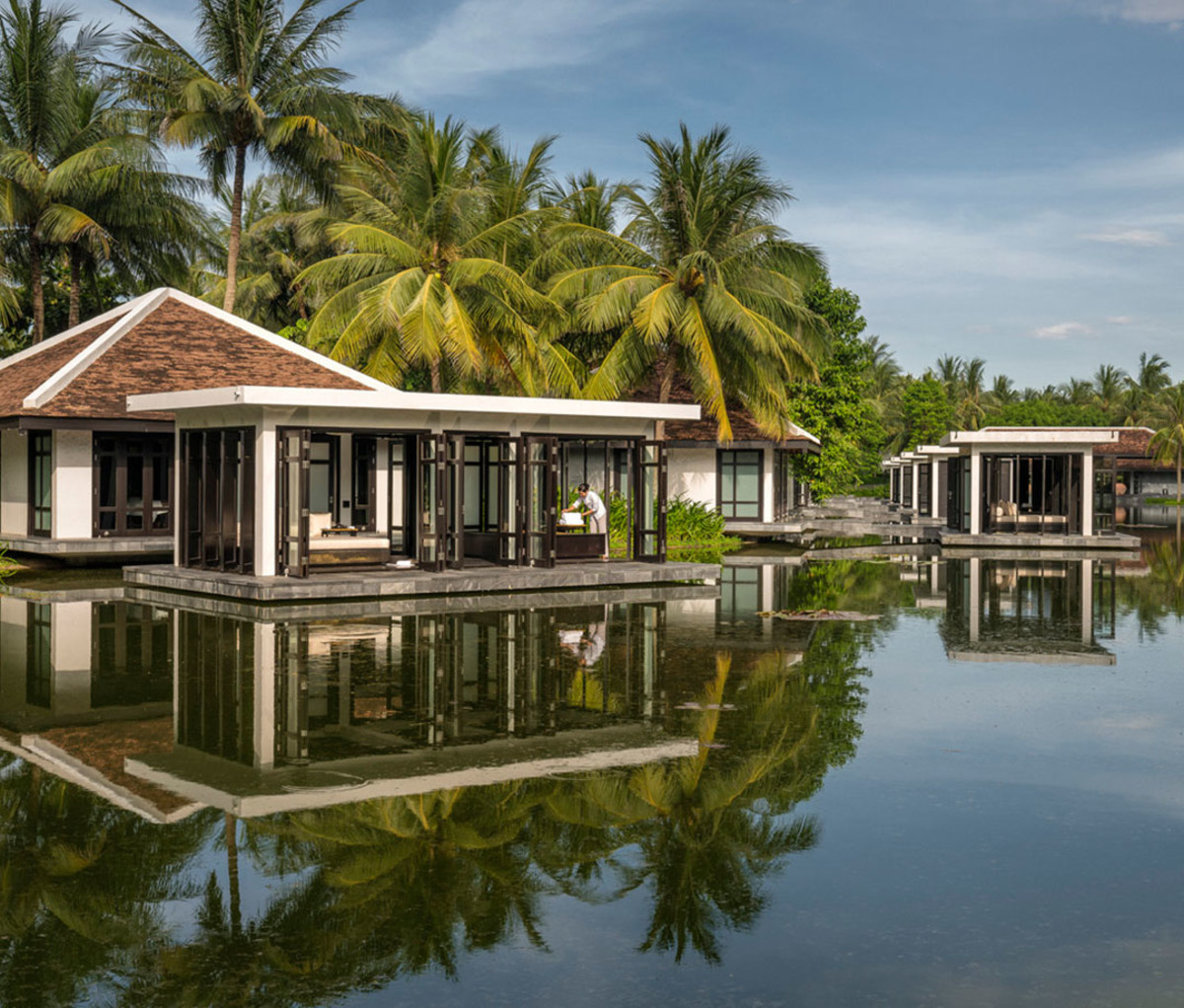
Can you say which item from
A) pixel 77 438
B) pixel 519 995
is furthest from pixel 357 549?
pixel 519 995

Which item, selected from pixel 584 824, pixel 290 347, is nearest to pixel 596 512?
pixel 290 347

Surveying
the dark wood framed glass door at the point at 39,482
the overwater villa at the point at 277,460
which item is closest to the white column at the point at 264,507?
the overwater villa at the point at 277,460

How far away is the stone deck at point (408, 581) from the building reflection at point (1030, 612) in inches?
191

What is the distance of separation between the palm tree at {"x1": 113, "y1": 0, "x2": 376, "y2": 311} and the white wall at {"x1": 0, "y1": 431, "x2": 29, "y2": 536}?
7.59 m

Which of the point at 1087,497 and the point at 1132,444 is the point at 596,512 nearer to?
the point at 1087,497

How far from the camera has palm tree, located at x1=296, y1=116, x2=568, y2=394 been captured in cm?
2836

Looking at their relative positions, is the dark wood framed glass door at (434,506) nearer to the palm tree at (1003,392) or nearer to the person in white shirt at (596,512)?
the person in white shirt at (596,512)

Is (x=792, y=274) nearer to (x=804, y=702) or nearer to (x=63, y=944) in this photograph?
(x=804, y=702)

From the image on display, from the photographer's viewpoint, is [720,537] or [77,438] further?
[720,537]

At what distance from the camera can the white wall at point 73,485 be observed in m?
26.8

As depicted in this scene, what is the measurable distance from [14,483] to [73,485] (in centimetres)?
283

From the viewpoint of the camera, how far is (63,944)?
5426 millimetres

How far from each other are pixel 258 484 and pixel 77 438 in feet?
28.9

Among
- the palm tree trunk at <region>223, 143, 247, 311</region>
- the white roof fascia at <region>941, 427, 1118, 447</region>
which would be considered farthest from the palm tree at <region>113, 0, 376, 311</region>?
the white roof fascia at <region>941, 427, 1118, 447</region>
